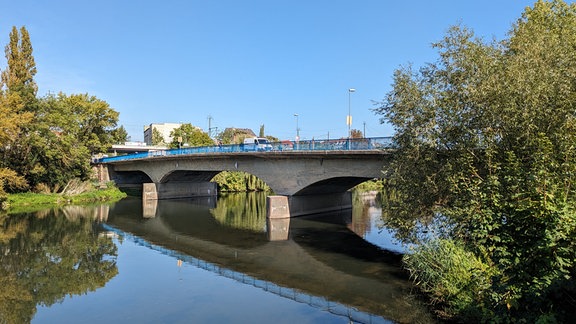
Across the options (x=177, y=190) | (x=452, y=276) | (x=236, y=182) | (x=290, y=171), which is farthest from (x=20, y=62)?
(x=452, y=276)

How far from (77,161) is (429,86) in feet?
147

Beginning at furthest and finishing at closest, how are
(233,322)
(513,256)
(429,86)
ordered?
(429,86)
(233,322)
(513,256)

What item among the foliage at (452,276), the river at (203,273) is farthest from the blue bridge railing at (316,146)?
the river at (203,273)

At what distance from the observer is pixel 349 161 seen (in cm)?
2678

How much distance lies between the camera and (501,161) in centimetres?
1248

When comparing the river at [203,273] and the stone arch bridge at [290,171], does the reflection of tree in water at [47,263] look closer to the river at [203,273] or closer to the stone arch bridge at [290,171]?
the river at [203,273]

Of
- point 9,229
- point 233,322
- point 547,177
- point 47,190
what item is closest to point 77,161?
point 47,190

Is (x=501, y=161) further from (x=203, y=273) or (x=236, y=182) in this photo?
(x=236, y=182)

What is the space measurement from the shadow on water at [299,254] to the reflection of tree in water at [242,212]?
87 mm

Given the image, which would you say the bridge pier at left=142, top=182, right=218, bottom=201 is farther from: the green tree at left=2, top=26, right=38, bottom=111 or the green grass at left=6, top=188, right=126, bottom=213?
the green tree at left=2, top=26, right=38, bottom=111

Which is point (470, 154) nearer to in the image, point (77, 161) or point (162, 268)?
point (162, 268)

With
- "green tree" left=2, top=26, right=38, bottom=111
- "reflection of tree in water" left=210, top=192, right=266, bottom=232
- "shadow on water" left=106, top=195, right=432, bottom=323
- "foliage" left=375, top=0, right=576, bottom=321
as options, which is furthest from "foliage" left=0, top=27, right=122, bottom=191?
"foliage" left=375, top=0, right=576, bottom=321

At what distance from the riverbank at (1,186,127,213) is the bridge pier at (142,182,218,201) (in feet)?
15.4

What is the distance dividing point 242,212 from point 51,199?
21.9 metres
